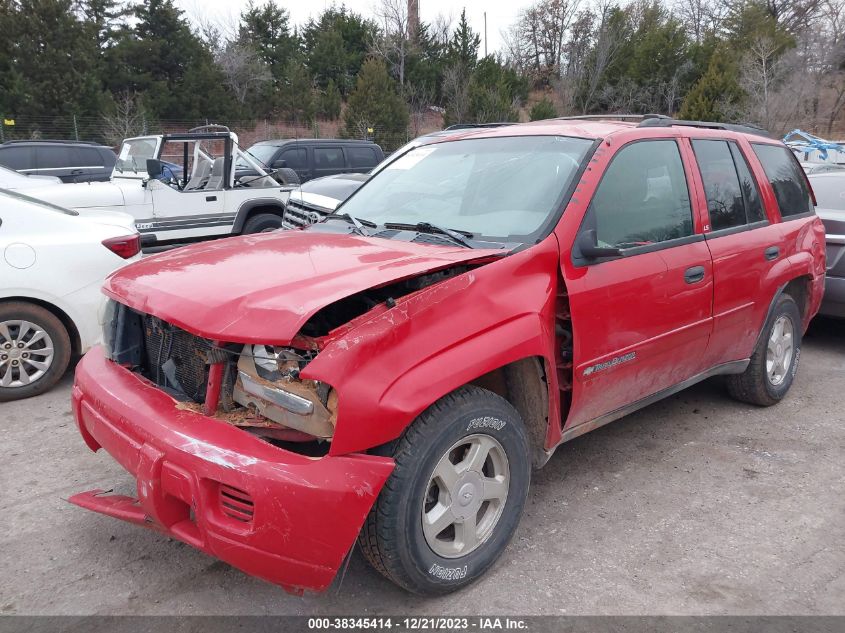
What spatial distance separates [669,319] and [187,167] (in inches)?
310

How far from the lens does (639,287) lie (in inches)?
130

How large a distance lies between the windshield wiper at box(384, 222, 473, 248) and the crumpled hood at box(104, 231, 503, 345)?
0.13m

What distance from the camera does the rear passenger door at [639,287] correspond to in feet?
10.2

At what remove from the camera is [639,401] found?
3.64 meters

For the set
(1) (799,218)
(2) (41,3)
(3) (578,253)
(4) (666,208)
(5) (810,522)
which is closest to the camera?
(3) (578,253)

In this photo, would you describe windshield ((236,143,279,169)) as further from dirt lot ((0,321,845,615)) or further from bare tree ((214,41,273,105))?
bare tree ((214,41,273,105))

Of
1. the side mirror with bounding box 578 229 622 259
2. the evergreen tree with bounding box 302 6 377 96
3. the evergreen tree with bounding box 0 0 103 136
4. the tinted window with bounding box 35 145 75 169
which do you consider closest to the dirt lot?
the side mirror with bounding box 578 229 622 259

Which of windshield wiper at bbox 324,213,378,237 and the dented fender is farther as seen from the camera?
windshield wiper at bbox 324,213,378,237

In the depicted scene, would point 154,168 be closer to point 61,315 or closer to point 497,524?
point 61,315

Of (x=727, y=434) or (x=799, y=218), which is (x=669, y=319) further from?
(x=799, y=218)

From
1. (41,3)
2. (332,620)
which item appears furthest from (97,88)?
(332,620)

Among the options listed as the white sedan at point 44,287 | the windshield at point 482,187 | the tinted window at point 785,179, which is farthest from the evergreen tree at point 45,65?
the tinted window at point 785,179

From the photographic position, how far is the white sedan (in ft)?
15.5

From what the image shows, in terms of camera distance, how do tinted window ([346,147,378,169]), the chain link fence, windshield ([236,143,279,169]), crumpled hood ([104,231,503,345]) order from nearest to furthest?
crumpled hood ([104,231,503,345])
windshield ([236,143,279,169])
tinted window ([346,147,378,169])
the chain link fence
